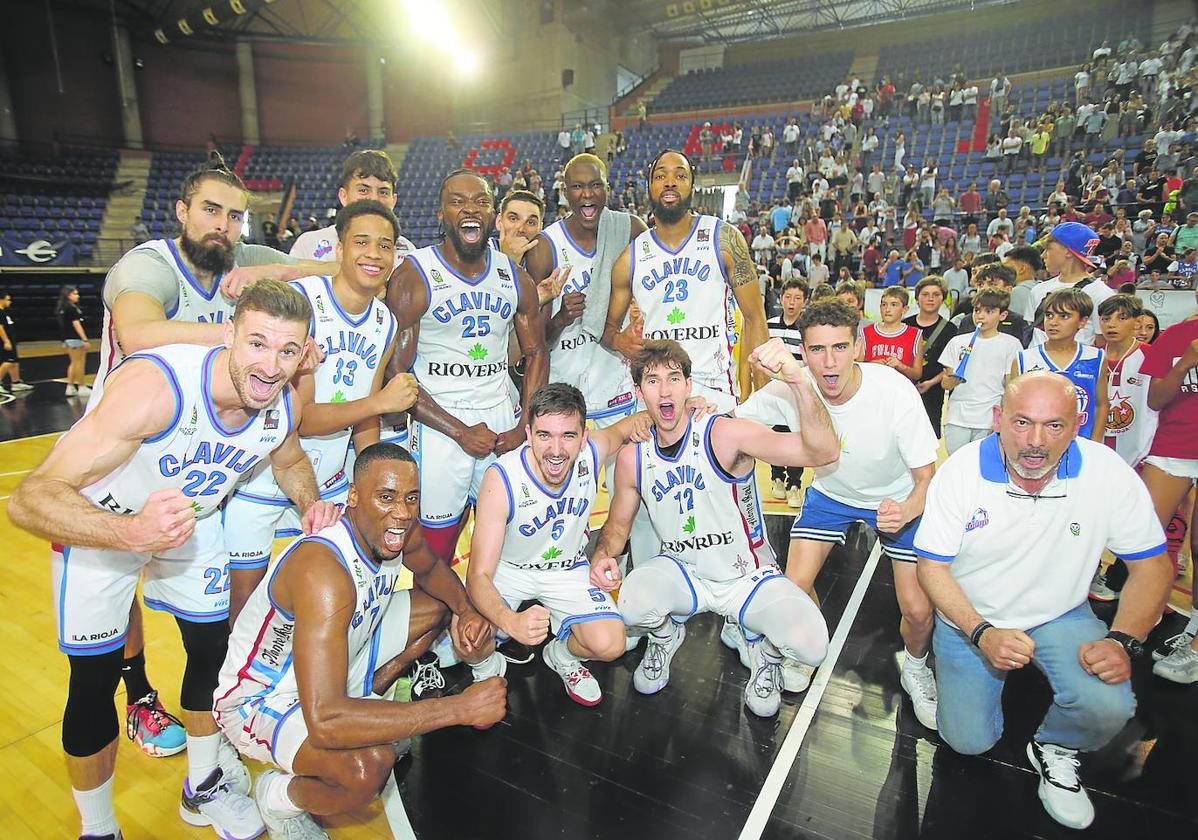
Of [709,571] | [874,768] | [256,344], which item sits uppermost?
[256,344]

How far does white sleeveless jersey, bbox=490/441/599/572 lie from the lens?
3.45 meters

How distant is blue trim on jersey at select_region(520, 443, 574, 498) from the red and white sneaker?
31.2 inches

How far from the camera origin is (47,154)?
816 inches

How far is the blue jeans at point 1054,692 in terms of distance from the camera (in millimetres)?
2742

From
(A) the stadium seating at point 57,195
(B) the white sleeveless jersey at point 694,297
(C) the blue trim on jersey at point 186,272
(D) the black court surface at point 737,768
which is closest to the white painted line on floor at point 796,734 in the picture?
(D) the black court surface at point 737,768

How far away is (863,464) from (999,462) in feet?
2.64

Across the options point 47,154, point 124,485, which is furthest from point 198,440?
point 47,154

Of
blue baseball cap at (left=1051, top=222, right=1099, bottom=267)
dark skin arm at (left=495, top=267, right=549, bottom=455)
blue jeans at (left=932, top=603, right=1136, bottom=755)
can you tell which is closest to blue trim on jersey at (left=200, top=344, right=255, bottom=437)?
dark skin arm at (left=495, top=267, right=549, bottom=455)

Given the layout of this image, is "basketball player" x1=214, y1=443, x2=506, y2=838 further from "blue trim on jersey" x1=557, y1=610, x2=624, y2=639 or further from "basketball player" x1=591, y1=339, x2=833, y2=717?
"basketball player" x1=591, y1=339, x2=833, y2=717

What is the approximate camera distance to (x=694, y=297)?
412 centimetres

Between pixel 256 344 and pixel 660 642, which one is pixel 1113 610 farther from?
pixel 256 344

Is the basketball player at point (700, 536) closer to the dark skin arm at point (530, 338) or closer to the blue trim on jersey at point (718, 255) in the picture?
the dark skin arm at point (530, 338)

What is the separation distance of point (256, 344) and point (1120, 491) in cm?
339

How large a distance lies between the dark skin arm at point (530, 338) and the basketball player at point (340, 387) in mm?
754
